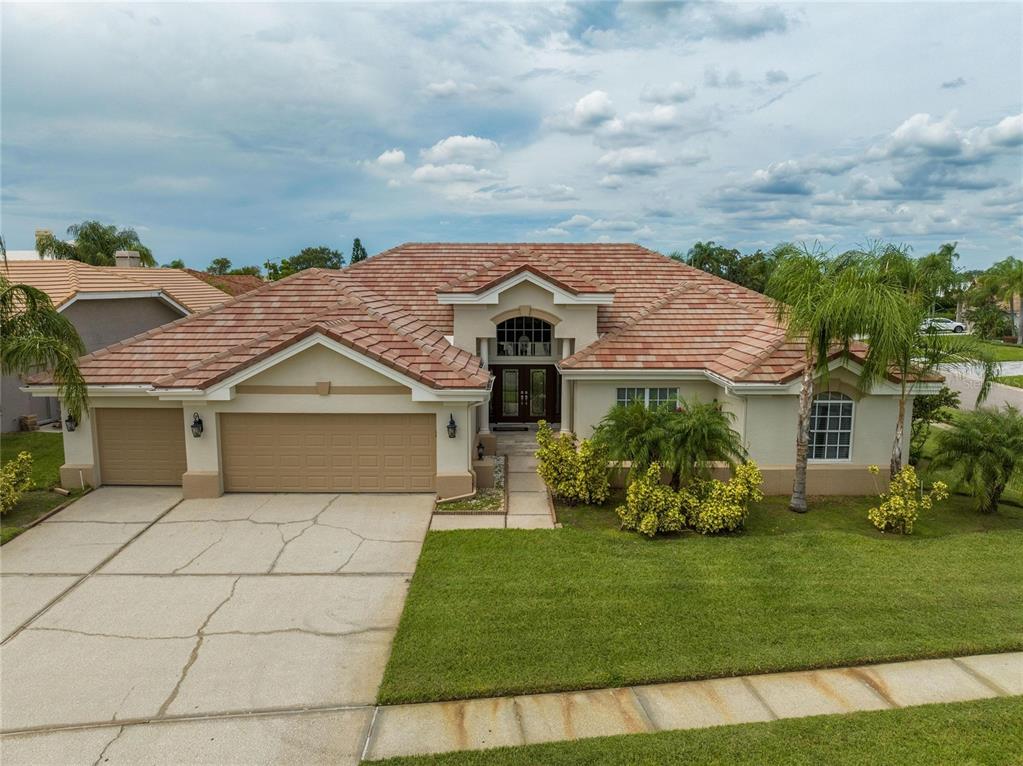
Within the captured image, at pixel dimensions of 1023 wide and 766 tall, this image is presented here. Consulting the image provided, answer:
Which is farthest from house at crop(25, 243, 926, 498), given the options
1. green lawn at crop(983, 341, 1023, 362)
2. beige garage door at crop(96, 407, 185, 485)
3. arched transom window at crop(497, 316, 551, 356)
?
green lawn at crop(983, 341, 1023, 362)

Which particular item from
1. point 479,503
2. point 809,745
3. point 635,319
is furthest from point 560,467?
point 809,745

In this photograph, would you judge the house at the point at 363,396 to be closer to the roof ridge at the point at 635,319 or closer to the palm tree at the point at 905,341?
the roof ridge at the point at 635,319

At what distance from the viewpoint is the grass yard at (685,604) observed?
24.8 feet

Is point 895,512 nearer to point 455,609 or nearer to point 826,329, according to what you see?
point 826,329

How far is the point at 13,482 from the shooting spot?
12930 millimetres

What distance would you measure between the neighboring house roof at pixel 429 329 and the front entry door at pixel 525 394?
2719 mm

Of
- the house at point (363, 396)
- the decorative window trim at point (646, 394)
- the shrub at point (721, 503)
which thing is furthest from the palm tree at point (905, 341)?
the decorative window trim at point (646, 394)

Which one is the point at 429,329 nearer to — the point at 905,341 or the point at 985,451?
the point at 905,341

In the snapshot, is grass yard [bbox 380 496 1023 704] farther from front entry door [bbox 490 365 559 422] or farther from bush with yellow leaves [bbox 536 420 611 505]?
front entry door [bbox 490 365 559 422]

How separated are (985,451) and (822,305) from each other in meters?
4.86

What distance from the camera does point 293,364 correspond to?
1377cm

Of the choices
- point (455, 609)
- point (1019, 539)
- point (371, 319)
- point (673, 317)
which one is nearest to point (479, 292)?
point (371, 319)

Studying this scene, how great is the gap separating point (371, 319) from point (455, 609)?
8.42m

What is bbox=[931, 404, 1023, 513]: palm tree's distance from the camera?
42.0ft
